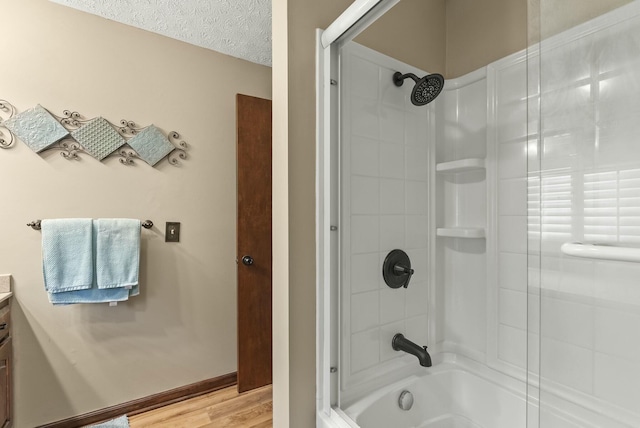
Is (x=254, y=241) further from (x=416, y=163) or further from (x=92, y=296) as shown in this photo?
(x=416, y=163)

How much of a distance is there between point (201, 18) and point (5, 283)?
1.75 metres

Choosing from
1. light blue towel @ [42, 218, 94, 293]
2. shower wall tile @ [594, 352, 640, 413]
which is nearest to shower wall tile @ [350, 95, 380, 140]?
shower wall tile @ [594, 352, 640, 413]

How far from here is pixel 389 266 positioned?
1297 millimetres

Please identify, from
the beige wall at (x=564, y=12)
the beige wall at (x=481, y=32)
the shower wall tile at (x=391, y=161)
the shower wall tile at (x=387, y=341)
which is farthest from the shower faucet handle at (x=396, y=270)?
the beige wall at (x=481, y=32)

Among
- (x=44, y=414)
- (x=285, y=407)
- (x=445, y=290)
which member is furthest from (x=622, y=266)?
(x=44, y=414)

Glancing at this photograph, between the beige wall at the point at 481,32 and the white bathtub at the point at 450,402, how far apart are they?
4.72 ft

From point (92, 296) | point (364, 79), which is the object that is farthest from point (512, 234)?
point (92, 296)

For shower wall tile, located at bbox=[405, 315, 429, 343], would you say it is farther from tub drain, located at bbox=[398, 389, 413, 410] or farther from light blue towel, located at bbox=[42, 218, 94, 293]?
light blue towel, located at bbox=[42, 218, 94, 293]

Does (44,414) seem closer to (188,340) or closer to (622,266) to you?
(188,340)

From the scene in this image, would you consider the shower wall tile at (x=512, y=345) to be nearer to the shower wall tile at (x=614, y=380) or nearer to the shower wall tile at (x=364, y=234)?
the shower wall tile at (x=614, y=380)

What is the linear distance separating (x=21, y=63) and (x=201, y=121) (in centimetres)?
90

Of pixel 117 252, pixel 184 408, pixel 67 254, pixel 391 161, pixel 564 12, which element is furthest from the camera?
pixel 184 408

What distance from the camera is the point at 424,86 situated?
4.07 feet

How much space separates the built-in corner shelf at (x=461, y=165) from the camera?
4.46ft
